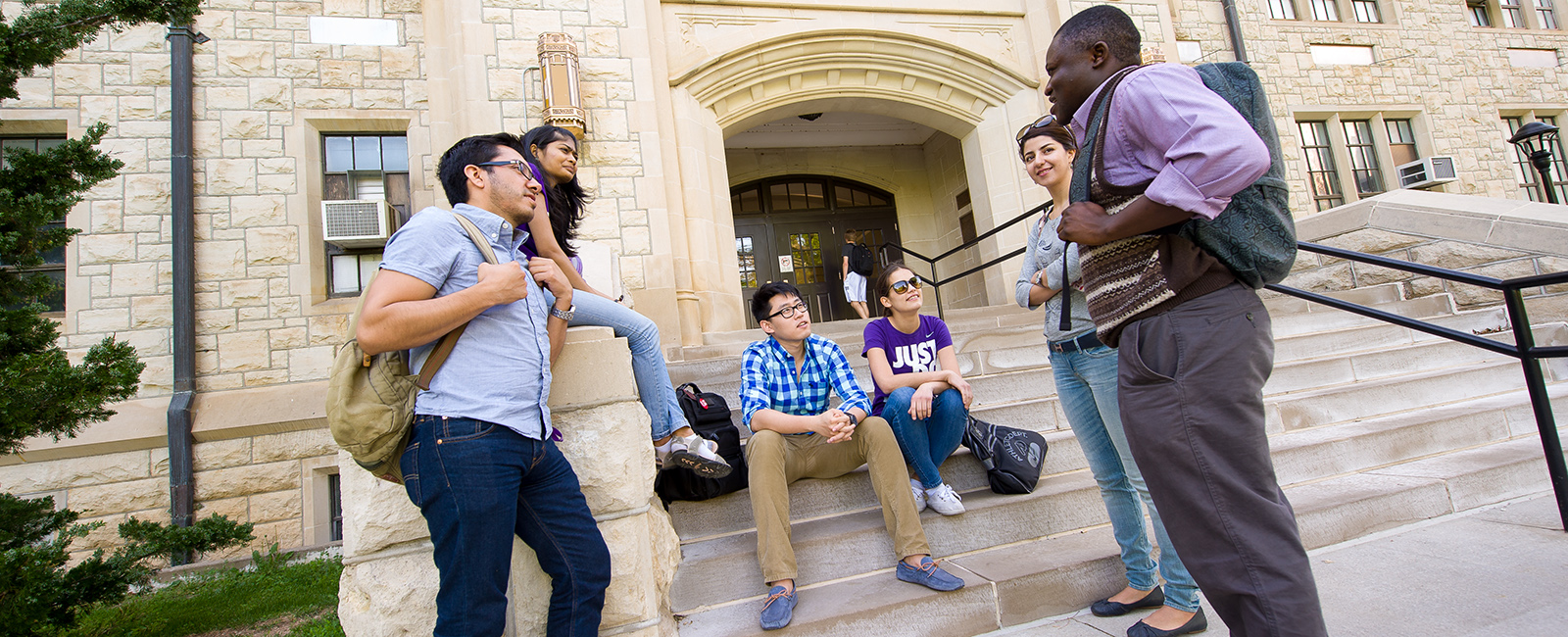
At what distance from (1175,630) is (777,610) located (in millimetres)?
1234

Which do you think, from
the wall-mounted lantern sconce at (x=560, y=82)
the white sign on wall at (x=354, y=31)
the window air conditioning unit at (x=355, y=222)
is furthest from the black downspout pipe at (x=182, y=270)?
the wall-mounted lantern sconce at (x=560, y=82)

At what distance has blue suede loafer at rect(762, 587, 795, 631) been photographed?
2158mm

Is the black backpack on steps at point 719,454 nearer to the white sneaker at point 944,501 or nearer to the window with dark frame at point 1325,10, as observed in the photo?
the white sneaker at point 944,501

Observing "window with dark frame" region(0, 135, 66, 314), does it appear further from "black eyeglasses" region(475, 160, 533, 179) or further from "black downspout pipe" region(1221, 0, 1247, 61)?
"black downspout pipe" region(1221, 0, 1247, 61)

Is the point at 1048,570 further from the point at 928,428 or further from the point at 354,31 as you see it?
the point at 354,31

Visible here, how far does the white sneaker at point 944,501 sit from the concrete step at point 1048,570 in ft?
0.60

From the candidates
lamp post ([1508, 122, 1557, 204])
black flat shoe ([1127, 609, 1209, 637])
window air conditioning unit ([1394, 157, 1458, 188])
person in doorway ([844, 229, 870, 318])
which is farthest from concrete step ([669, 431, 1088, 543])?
window air conditioning unit ([1394, 157, 1458, 188])

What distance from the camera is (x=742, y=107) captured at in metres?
6.89

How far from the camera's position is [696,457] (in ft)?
8.04

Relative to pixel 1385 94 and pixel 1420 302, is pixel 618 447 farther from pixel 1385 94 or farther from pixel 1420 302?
pixel 1385 94

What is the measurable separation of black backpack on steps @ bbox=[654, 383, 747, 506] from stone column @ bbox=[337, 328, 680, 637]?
0.54 meters

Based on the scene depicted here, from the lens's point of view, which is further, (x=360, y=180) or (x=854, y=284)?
(x=854, y=284)

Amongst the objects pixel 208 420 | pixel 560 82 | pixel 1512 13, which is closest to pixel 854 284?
pixel 560 82

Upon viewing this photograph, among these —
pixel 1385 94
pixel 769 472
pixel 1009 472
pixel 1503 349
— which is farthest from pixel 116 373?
pixel 1385 94
